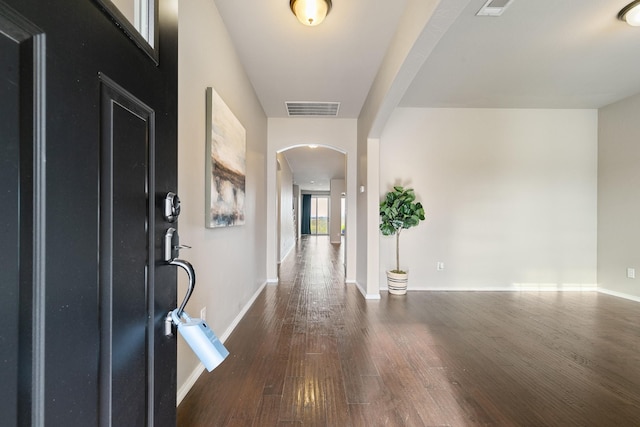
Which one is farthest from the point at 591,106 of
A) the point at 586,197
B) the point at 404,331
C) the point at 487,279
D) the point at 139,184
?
the point at 139,184

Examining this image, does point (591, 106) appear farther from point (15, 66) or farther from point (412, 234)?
point (15, 66)

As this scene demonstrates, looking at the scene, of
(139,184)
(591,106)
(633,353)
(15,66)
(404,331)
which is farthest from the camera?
(591,106)

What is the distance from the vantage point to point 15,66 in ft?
1.25

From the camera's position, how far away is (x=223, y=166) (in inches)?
89.3

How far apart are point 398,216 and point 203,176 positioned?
2.77m

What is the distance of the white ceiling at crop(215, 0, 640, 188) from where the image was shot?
2287 mm

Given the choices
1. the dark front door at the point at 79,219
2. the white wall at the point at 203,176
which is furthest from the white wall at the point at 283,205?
the dark front door at the point at 79,219

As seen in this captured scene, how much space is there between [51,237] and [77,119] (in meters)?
0.20

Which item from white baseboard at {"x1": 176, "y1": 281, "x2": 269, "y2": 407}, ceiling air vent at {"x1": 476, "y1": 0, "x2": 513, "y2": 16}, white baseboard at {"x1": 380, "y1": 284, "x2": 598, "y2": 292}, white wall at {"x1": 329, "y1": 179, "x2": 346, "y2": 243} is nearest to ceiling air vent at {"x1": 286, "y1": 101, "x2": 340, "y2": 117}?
ceiling air vent at {"x1": 476, "y1": 0, "x2": 513, "y2": 16}

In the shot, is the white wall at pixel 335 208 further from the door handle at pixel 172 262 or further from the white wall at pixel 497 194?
the door handle at pixel 172 262

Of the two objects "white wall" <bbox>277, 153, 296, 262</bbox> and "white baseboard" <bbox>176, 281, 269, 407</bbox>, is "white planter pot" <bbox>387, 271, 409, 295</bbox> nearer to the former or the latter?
"white baseboard" <bbox>176, 281, 269, 407</bbox>

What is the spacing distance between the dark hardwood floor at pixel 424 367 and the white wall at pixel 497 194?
0.81m

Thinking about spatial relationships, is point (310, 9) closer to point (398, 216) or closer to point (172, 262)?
point (172, 262)

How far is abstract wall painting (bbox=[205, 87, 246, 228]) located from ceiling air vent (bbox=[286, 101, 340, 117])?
1.51 m
